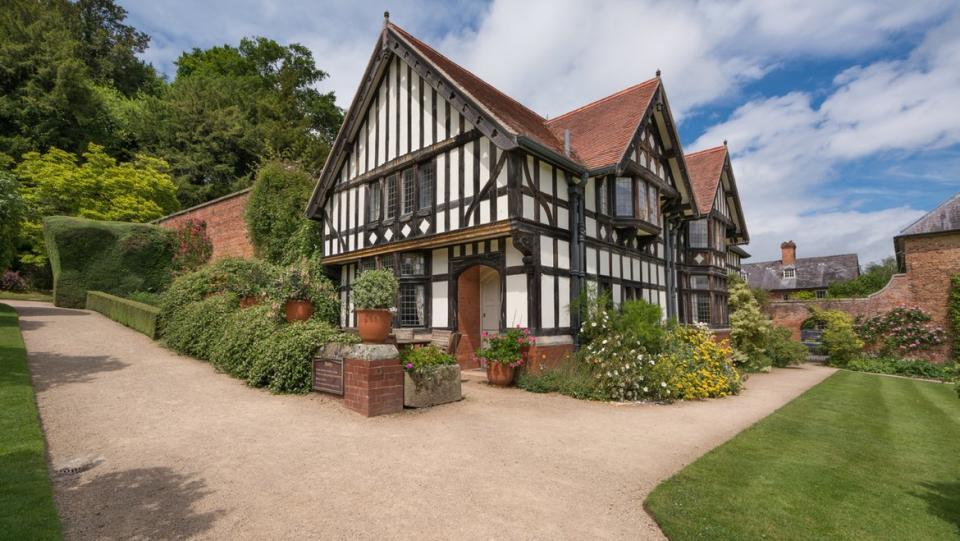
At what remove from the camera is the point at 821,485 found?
4.71 m

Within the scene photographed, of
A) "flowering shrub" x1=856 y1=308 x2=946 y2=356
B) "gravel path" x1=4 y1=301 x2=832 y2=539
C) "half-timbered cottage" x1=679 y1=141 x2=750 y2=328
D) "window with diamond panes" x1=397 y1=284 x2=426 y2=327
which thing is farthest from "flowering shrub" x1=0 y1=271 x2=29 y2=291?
"flowering shrub" x1=856 y1=308 x2=946 y2=356

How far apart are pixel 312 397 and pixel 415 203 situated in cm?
673

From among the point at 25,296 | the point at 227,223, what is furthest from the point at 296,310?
the point at 25,296

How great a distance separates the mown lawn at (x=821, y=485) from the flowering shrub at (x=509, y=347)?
4.65 m

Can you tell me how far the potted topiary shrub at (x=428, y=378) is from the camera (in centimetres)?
772

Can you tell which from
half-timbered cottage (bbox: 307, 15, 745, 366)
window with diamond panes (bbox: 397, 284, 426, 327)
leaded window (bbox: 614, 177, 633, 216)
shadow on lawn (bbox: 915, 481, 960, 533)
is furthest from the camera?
leaded window (bbox: 614, 177, 633, 216)

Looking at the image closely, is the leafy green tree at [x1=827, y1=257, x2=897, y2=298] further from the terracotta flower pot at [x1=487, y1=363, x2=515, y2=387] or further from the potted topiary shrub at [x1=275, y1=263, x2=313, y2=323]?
the potted topiary shrub at [x1=275, y1=263, x2=313, y2=323]

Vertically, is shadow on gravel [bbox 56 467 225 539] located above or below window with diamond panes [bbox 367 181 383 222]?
below

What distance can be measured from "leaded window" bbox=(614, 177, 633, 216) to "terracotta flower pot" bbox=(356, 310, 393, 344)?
28.8 ft

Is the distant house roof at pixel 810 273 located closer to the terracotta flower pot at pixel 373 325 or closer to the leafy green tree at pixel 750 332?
the leafy green tree at pixel 750 332

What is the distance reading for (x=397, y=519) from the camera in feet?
12.6

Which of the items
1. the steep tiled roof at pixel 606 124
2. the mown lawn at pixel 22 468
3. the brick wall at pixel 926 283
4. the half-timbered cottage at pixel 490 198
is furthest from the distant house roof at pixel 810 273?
the mown lawn at pixel 22 468

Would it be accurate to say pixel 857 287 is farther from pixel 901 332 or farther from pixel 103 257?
pixel 103 257

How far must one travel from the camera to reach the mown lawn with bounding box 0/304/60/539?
342 cm
